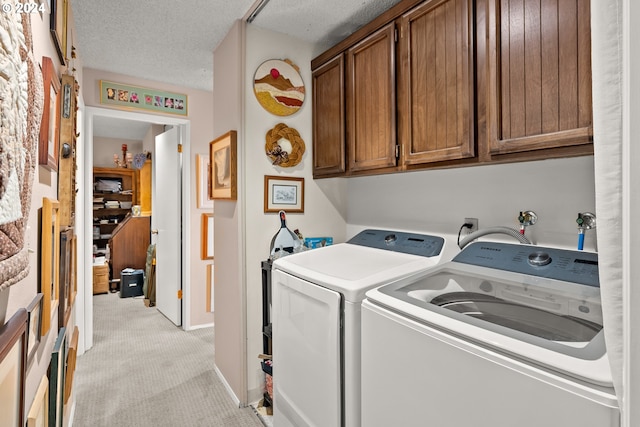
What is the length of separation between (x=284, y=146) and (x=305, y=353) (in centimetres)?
129

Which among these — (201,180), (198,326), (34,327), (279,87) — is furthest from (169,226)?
(34,327)

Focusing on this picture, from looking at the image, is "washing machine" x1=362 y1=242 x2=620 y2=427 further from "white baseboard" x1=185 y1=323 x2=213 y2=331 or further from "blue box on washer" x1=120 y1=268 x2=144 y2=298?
"blue box on washer" x1=120 y1=268 x2=144 y2=298

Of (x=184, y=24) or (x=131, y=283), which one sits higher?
(x=184, y=24)

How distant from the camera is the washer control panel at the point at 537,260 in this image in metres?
1.21

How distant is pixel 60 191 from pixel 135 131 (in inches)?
183

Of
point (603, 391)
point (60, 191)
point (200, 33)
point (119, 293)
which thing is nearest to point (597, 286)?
point (603, 391)

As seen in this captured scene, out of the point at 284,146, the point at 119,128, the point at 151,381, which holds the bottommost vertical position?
the point at 151,381

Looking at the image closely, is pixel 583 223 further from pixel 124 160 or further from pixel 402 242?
pixel 124 160

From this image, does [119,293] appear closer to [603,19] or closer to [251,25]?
[251,25]

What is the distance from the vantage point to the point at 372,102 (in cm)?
191

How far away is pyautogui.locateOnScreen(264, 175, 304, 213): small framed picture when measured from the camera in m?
2.25

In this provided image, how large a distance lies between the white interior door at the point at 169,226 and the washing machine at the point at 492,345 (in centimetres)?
284

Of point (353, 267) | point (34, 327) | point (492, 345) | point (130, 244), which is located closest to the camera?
point (492, 345)

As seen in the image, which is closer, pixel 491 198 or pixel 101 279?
pixel 491 198
